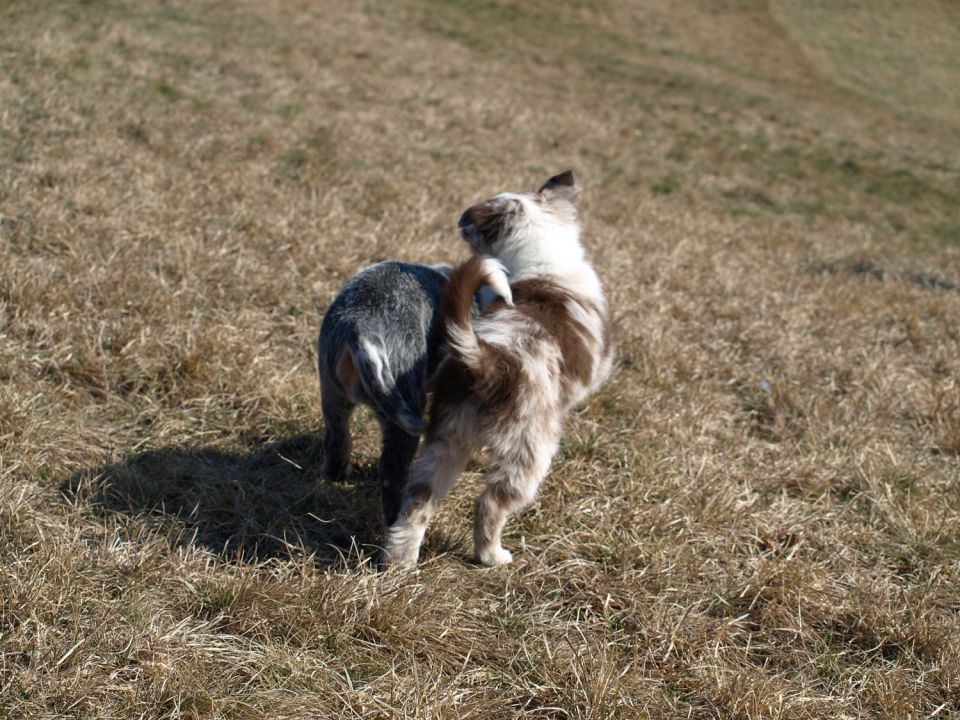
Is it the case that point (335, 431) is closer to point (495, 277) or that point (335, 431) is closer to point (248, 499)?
point (248, 499)

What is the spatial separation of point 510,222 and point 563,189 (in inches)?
18.2

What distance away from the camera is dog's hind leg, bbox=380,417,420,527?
308 cm

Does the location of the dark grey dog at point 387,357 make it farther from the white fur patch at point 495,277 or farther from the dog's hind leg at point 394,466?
the white fur patch at point 495,277

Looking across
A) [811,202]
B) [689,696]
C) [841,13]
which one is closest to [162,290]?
[689,696]

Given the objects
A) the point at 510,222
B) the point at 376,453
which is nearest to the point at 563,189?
the point at 510,222

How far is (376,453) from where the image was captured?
12.5 feet

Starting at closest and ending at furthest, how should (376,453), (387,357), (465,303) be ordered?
(465,303) → (387,357) → (376,453)

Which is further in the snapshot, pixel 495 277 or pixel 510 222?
pixel 510 222

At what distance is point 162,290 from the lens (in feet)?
15.0

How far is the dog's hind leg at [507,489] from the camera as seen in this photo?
9.57 ft

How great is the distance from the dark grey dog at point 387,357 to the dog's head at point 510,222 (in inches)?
17.0

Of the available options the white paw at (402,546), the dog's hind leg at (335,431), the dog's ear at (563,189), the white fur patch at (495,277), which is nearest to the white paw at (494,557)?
the white paw at (402,546)

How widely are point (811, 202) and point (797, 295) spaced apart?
5.45 metres

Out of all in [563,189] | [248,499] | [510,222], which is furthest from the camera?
[563,189]
